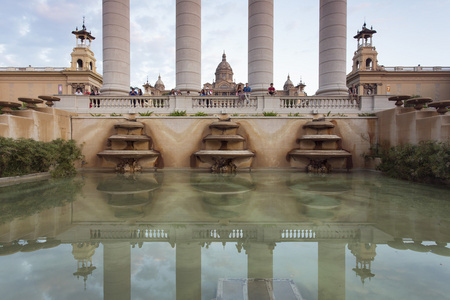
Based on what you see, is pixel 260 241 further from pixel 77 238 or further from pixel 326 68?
pixel 326 68

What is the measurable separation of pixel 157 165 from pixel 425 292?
44.3ft

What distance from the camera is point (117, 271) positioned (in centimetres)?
355

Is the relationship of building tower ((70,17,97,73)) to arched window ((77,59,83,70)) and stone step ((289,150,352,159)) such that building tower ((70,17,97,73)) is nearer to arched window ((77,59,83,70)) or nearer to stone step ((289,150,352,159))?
arched window ((77,59,83,70))

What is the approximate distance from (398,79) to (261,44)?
48.4m

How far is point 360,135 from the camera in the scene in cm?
1522

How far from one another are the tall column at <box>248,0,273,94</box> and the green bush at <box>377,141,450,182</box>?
10118 millimetres

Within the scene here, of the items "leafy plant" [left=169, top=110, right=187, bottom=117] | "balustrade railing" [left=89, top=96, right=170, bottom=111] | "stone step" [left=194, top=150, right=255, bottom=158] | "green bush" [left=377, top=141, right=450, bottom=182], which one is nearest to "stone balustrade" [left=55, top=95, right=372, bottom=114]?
"balustrade railing" [left=89, top=96, right=170, bottom=111]

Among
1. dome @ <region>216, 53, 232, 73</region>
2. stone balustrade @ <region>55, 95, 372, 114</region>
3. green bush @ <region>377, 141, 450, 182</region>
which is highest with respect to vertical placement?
dome @ <region>216, 53, 232, 73</region>

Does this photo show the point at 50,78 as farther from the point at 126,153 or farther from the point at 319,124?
the point at 319,124

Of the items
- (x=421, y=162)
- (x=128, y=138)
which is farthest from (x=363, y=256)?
(x=128, y=138)

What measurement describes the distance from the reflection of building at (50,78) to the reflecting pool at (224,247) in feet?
182

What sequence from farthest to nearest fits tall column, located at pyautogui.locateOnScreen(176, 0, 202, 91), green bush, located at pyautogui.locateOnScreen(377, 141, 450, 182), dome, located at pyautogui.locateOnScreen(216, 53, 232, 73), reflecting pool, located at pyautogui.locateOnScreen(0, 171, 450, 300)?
dome, located at pyautogui.locateOnScreen(216, 53, 232, 73)
tall column, located at pyautogui.locateOnScreen(176, 0, 202, 91)
green bush, located at pyautogui.locateOnScreen(377, 141, 450, 182)
reflecting pool, located at pyautogui.locateOnScreen(0, 171, 450, 300)

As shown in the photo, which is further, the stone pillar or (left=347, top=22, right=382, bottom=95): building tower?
(left=347, top=22, right=382, bottom=95): building tower

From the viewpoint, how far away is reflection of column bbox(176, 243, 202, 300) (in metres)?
3.03
